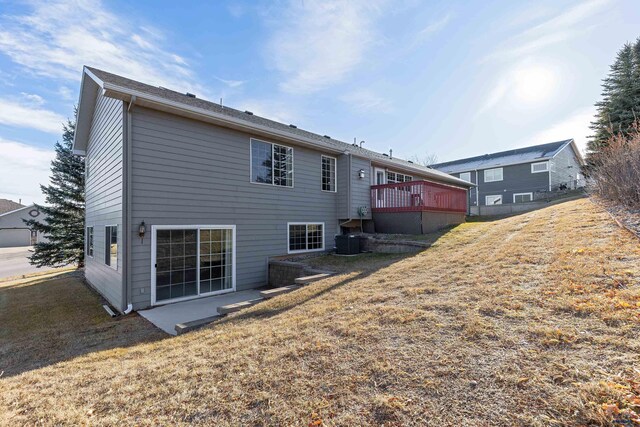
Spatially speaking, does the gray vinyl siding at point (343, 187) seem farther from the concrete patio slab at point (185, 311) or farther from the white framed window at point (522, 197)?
the white framed window at point (522, 197)

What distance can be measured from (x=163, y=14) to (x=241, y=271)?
311 inches

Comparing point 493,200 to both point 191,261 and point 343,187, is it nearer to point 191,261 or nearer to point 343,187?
point 343,187

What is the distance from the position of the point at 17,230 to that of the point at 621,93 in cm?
5940

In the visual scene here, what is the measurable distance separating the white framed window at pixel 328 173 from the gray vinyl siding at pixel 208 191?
0.78 m

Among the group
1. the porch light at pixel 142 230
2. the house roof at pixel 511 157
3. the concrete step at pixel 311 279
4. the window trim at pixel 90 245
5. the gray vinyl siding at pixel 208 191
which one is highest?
the house roof at pixel 511 157

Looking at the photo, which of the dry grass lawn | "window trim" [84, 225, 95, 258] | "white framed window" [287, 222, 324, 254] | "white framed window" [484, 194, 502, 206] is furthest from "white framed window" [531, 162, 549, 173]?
"window trim" [84, 225, 95, 258]

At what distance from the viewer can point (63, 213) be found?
1456cm

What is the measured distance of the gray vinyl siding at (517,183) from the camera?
2228 centimetres

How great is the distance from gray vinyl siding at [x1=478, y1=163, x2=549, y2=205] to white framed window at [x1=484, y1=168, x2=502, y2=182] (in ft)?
0.87

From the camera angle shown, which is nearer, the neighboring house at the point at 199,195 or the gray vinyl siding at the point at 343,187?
the neighboring house at the point at 199,195

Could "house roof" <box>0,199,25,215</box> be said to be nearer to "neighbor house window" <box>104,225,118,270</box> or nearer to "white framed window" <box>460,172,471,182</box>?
"neighbor house window" <box>104,225,118,270</box>

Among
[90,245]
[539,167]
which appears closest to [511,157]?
[539,167]

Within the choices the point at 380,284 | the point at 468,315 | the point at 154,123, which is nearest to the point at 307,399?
the point at 468,315

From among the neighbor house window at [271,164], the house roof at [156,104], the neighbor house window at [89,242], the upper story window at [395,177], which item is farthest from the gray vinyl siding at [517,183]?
the neighbor house window at [89,242]
